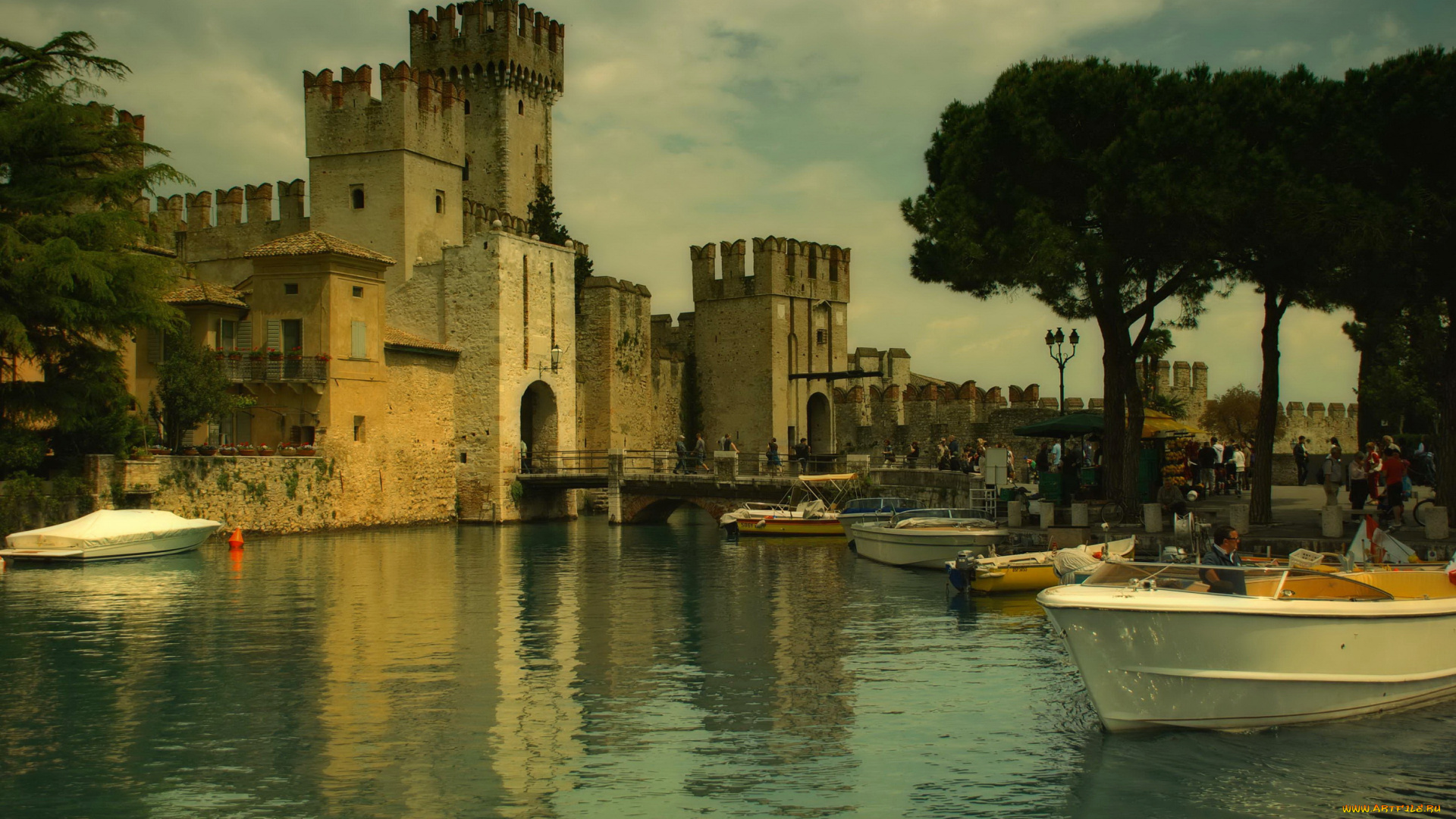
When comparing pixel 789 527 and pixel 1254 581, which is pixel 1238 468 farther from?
pixel 1254 581

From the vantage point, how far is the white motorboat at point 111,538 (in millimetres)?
23922

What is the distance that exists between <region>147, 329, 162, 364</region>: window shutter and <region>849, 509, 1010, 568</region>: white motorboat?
17079 millimetres

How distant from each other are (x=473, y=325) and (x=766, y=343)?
409 inches

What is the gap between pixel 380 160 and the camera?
38375mm

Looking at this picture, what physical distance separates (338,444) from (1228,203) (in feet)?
71.2

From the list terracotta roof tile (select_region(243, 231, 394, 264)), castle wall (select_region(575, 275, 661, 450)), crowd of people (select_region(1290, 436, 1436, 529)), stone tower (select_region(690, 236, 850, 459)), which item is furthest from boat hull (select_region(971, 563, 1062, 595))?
stone tower (select_region(690, 236, 850, 459))

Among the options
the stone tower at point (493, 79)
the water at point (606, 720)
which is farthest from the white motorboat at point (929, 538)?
the stone tower at point (493, 79)

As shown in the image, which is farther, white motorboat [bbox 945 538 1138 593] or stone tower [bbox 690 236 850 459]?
stone tower [bbox 690 236 850 459]

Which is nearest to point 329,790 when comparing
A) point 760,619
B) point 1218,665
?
point 1218,665

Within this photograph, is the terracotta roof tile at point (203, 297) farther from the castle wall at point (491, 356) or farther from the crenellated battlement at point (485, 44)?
the crenellated battlement at point (485, 44)

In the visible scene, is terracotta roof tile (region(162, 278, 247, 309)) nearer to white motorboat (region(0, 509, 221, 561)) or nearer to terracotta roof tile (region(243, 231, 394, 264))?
terracotta roof tile (region(243, 231, 394, 264))

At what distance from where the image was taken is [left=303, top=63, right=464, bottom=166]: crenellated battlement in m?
38.2

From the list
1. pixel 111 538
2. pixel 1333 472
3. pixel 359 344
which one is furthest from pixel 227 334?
pixel 1333 472

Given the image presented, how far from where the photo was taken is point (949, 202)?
22.5 m
